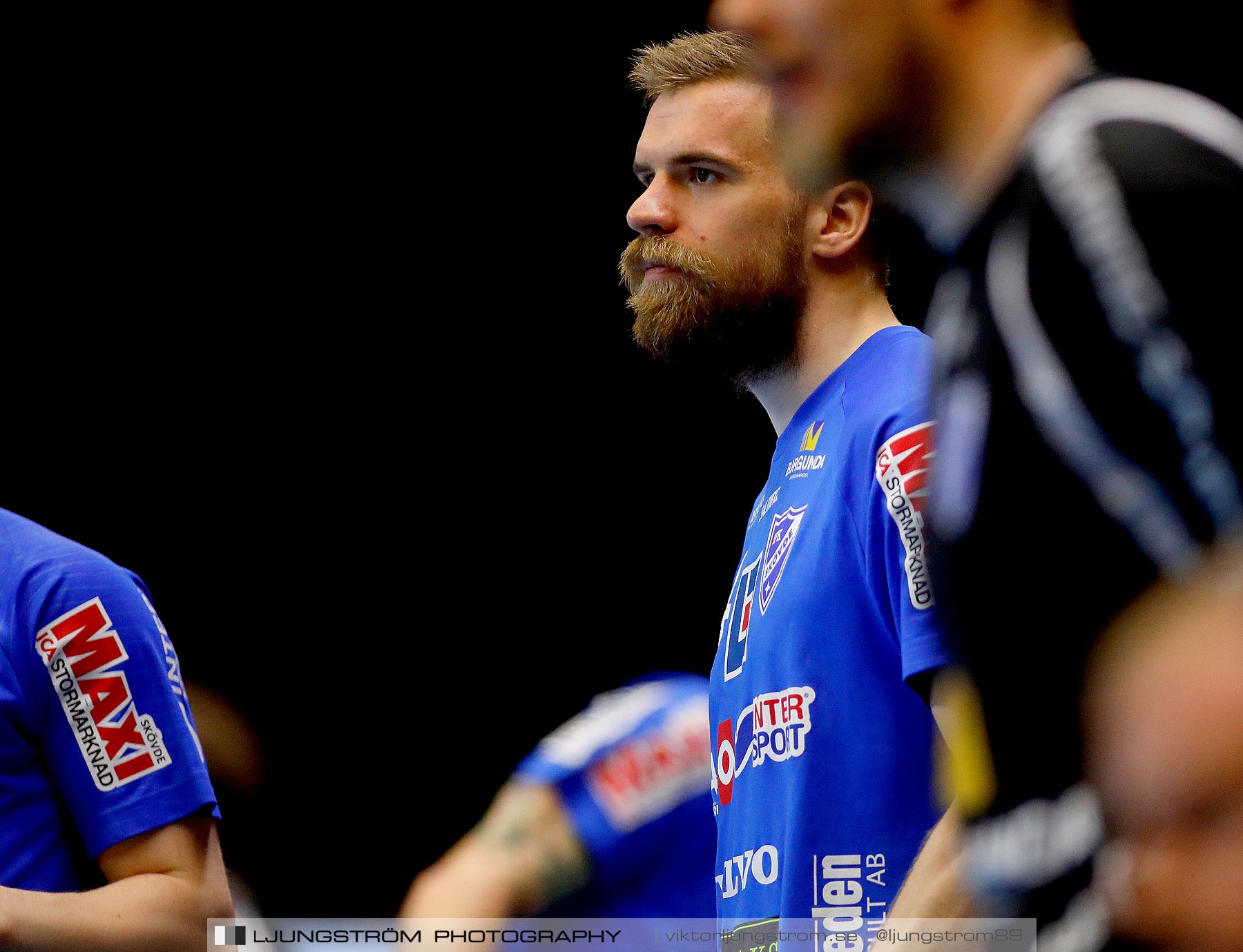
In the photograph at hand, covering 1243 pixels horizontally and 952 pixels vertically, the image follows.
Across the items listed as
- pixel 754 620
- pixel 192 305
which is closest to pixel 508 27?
pixel 192 305

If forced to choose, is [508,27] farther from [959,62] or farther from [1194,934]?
[1194,934]

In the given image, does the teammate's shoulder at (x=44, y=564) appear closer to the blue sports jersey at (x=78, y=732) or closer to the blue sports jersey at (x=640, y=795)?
the blue sports jersey at (x=78, y=732)

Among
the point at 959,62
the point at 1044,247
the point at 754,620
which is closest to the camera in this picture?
the point at 1044,247

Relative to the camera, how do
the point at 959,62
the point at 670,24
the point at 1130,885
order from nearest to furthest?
the point at 1130,885 < the point at 959,62 < the point at 670,24

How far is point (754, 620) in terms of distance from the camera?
6.36 feet

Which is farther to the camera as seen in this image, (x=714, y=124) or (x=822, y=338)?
(x=714, y=124)

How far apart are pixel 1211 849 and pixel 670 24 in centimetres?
466

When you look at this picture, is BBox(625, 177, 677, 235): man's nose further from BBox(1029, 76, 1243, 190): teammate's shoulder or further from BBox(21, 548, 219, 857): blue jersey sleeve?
BBox(1029, 76, 1243, 190): teammate's shoulder

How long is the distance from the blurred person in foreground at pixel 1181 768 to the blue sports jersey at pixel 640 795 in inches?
38.4

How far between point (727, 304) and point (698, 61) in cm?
47

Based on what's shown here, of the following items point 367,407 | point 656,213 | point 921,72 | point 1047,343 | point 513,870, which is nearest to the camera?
point 1047,343

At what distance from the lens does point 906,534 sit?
1676 millimetres

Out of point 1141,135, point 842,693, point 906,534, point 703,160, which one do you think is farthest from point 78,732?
point 1141,135

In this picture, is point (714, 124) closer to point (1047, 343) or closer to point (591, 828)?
point (591, 828)
